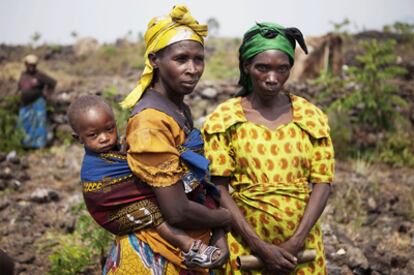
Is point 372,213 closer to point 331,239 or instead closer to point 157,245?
point 331,239

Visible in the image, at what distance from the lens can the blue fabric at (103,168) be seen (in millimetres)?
1779

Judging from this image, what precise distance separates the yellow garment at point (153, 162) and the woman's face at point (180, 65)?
169 millimetres

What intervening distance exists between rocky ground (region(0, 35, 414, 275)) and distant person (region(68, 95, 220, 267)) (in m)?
2.09

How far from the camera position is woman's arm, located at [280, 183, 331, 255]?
2246 millimetres

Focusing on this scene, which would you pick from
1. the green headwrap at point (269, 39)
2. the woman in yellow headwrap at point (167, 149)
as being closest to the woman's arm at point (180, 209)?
the woman in yellow headwrap at point (167, 149)

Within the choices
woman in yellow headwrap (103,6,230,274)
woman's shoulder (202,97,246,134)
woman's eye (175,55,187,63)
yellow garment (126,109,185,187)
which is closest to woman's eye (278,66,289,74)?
woman's shoulder (202,97,246,134)

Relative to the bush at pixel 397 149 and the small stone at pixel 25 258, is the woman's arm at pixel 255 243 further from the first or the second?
the bush at pixel 397 149

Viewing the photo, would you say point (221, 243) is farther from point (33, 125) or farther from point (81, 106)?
point (33, 125)

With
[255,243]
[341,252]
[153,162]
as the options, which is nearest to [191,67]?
[153,162]

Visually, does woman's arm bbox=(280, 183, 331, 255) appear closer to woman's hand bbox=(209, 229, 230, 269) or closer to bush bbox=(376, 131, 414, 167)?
woman's hand bbox=(209, 229, 230, 269)

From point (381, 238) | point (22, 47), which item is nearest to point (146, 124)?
point (381, 238)

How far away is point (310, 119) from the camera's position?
2.34 m

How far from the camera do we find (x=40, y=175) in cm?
701

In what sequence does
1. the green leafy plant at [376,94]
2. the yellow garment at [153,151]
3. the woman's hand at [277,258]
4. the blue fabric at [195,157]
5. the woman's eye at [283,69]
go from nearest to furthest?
the yellow garment at [153,151] < the blue fabric at [195,157] < the woman's hand at [277,258] < the woman's eye at [283,69] < the green leafy plant at [376,94]
